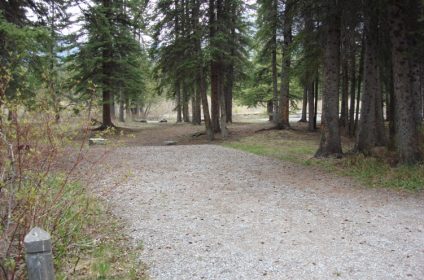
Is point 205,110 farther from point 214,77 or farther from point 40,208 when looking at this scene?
point 40,208

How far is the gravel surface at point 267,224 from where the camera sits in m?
4.52

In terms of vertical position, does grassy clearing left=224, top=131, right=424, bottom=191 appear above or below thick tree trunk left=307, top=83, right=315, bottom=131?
below

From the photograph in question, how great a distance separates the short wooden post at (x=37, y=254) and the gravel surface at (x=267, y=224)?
5.45 feet

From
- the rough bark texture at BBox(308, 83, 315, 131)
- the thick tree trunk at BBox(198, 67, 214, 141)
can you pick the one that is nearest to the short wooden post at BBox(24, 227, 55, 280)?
the thick tree trunk at BBox(198, 67, 214, 141)

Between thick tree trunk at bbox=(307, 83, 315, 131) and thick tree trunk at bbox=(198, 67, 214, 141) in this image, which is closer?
thick tree trunk at bbox=(198, 67, 214, 141)

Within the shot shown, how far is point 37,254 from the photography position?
2791mm

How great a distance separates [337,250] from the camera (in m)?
5.00

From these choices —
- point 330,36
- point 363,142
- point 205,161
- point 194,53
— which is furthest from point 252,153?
point 194,53

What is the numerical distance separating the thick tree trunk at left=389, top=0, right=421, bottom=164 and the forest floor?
1874 mm

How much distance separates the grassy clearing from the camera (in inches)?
346

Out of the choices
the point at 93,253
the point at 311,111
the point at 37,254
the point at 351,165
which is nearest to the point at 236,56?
the point at 311,111

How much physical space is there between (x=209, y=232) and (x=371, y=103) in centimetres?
845

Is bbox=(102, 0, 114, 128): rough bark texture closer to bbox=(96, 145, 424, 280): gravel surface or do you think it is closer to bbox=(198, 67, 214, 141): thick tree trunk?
bbox=(198, 67, 214, 141): thick tree trunk

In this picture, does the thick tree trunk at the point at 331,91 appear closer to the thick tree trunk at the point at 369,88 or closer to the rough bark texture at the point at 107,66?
the thick tree trunk at the point at 369,88
